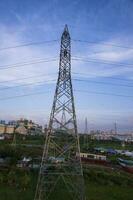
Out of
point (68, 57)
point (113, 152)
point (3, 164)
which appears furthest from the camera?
point (113, 152)

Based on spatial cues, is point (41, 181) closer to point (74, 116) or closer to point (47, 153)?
point (47, 153)

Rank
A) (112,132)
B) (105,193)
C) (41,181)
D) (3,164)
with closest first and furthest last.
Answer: (41,181) < (105,193) < (3,164) < (112,132)

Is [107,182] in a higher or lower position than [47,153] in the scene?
lower

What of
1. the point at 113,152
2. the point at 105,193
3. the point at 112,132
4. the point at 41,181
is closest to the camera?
the point at 41,181

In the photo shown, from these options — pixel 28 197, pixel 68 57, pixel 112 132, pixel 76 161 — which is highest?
pixel 112 132

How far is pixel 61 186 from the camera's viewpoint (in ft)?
71.6

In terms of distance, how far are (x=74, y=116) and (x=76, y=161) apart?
2.40m

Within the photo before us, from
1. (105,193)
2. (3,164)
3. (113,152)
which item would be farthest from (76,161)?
(113,152)

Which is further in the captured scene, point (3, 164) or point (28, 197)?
point (3, 164)

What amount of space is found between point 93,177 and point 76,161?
9525 millimetres

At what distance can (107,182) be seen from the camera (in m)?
24.5

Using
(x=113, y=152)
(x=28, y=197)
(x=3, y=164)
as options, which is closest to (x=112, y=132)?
(x=113, y=152)

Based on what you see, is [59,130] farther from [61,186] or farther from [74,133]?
[61,186]

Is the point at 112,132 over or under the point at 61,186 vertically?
over
